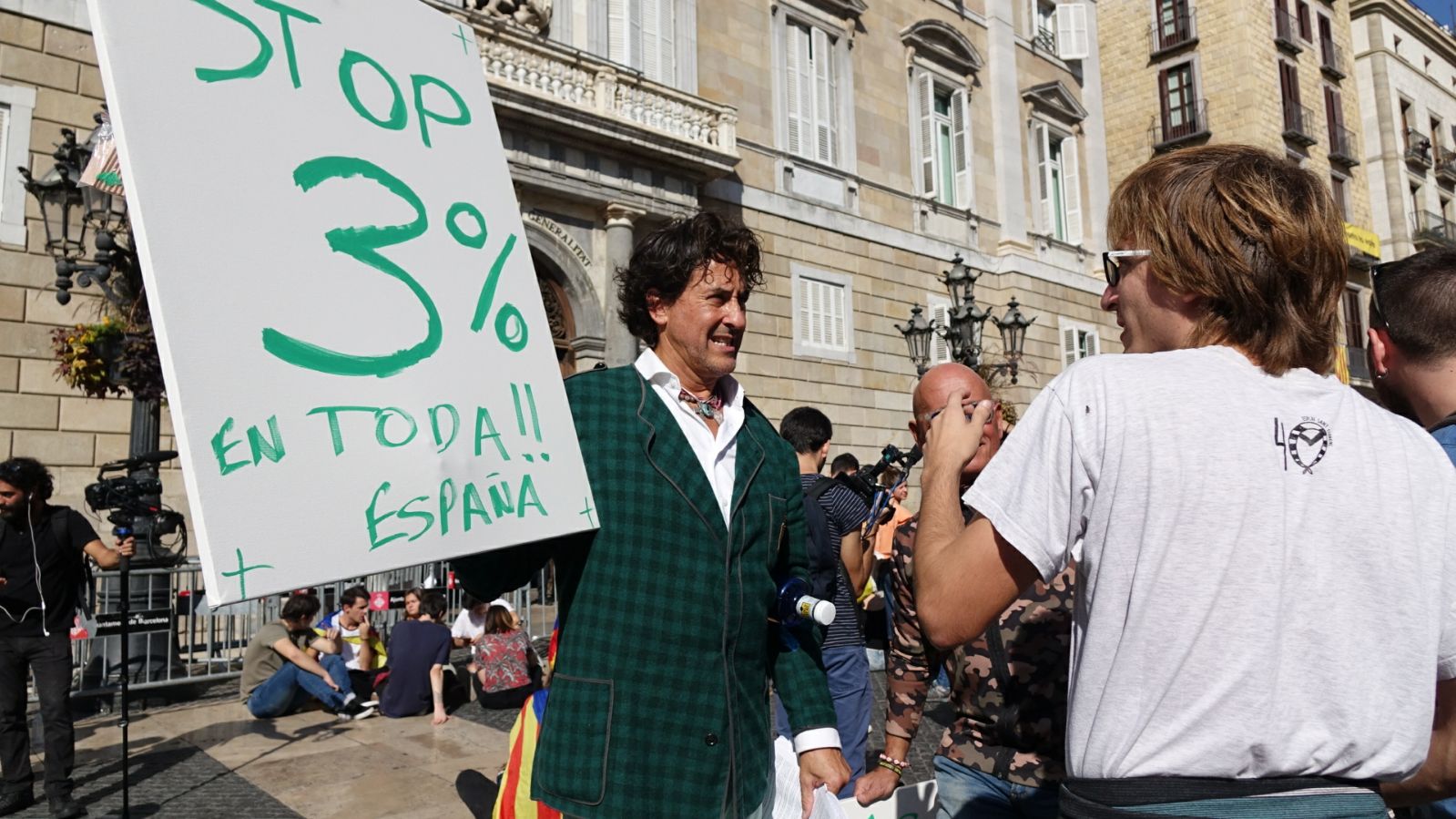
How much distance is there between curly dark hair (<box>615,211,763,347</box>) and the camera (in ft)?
7.26

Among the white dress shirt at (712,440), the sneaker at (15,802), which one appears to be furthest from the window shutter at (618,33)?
the white dress shirt at (712,440)

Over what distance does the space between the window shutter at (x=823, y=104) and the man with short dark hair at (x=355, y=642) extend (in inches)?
403

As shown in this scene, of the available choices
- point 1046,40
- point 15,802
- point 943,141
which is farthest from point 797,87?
point 15,802

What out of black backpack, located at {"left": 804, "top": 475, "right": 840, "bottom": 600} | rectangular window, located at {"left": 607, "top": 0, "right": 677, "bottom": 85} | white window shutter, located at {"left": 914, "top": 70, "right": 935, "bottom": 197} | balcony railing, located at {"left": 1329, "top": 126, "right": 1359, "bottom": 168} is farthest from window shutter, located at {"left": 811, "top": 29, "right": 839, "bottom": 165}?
balcony railing, located at {"left": 1329, "top": 126, "right": 1359, "bottom": 168}

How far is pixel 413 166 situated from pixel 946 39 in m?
17.5

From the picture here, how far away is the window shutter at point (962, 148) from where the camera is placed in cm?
1755

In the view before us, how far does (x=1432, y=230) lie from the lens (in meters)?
32.2

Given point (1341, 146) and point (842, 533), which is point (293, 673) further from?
point (1341, 146)

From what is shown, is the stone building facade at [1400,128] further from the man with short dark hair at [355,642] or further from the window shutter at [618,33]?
the man with short dark hair at [355,642]

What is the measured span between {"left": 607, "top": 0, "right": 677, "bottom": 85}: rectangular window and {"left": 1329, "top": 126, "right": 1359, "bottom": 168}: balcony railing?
25.2 meters

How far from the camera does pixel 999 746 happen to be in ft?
7.56

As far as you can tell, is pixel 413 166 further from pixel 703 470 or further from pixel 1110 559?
pixel 1110 559

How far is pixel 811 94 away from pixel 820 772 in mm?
14516

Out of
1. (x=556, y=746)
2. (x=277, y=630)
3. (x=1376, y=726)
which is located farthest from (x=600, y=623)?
(x=277, y=630)
